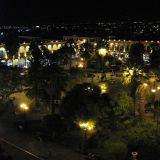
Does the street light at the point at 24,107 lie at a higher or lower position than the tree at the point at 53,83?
lower

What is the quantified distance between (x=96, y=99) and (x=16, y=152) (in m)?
4.21

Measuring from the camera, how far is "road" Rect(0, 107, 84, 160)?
58.1 ft

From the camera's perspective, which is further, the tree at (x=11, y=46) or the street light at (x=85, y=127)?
the tree at (x=11, y=46)

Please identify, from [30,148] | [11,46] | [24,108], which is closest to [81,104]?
[30,148]

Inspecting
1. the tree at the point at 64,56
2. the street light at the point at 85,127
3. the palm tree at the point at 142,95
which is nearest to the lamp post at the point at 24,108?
the street light at the point at 85,127

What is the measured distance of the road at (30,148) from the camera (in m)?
17.7

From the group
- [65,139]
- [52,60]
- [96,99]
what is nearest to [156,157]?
[96,99]

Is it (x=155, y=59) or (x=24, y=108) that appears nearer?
(x=24, y=108)

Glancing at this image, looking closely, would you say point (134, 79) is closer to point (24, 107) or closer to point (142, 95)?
point (142, 95)

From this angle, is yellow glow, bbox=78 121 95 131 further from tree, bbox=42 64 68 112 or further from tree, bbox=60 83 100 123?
tree, bbox=42 64 68 112

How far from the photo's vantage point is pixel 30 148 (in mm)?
18578

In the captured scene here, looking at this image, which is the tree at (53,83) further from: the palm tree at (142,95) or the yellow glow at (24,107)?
the palm tree at (142,95)

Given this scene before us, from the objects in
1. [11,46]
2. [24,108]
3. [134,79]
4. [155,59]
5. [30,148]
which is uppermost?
[11,46]

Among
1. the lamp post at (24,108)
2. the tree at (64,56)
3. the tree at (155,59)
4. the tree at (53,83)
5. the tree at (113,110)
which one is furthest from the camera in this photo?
the tree at (64,56)
